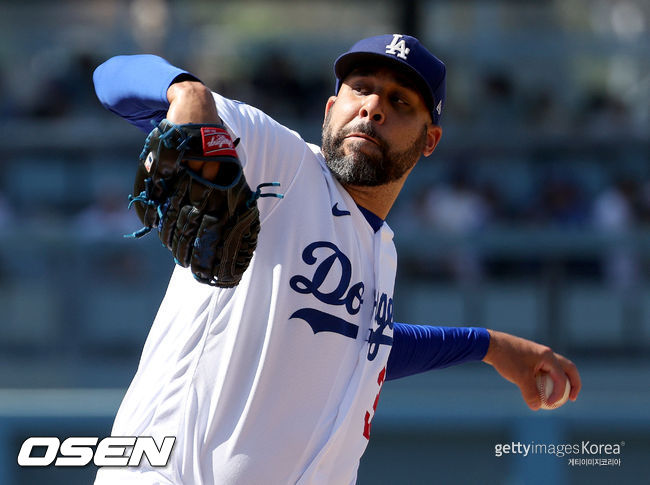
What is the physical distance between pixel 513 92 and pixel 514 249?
13.8 ft

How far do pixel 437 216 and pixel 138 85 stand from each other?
21.1ft

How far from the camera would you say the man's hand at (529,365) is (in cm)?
302

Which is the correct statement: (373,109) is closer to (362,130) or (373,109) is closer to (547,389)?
(362,130)

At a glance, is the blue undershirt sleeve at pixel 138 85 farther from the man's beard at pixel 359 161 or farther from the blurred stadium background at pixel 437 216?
the blurred stadium background at pixel 437 216

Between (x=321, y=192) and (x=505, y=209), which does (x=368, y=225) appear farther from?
(x=505, y=209)

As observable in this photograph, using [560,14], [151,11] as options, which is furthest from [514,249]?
[151,11]

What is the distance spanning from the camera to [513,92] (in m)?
10.6

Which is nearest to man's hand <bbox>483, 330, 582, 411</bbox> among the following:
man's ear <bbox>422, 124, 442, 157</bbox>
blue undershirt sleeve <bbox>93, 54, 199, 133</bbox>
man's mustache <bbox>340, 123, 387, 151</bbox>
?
man's ear <bbox>422, 124, 442, 157</bbox>

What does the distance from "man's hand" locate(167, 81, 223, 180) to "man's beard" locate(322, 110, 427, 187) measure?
2.25ft

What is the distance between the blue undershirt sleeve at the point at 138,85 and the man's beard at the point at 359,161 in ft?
1.90

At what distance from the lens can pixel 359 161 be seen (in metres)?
2.51

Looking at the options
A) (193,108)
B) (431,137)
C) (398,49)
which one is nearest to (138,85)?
(193,108)

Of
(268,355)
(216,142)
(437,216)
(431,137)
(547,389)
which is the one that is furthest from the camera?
(437,216)

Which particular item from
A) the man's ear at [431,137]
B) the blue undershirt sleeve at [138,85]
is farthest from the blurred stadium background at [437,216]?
the blue undershirt sleeve at [138,85]
